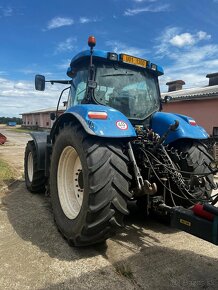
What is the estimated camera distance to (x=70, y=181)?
3920 millimetres

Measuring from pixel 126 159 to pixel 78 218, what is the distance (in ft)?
2.69

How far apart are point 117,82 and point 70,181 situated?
Answer: 5.01ft

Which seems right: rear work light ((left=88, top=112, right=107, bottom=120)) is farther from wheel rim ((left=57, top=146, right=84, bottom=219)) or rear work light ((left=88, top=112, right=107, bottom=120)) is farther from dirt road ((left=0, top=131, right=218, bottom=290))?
dirt road ((left=0, top=131, right=218, bottom=290))

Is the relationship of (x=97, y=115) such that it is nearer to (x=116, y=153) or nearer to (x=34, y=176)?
(x=116, y=153)

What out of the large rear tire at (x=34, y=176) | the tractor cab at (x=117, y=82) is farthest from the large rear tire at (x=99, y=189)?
the large rear tire at (x=34, y=176)

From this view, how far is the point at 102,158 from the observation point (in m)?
2.99

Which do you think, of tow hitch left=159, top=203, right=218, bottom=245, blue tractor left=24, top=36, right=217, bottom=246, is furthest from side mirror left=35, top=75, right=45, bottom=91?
tow hitch left=159, top=203, right=218, bottom=245

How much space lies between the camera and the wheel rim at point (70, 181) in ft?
12.2

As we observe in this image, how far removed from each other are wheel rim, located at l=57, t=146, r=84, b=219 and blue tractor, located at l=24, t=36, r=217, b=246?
0.04 feet

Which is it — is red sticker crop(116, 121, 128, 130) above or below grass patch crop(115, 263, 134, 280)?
above

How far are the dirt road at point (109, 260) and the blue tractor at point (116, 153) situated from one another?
0.81ft

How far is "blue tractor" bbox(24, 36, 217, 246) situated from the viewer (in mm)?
2973

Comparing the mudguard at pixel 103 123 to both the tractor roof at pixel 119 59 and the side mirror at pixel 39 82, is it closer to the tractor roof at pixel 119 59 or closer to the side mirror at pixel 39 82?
the tractor roof at pixel 119 59

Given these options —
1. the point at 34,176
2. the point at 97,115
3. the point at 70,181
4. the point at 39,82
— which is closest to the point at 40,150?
the point at 34,176
